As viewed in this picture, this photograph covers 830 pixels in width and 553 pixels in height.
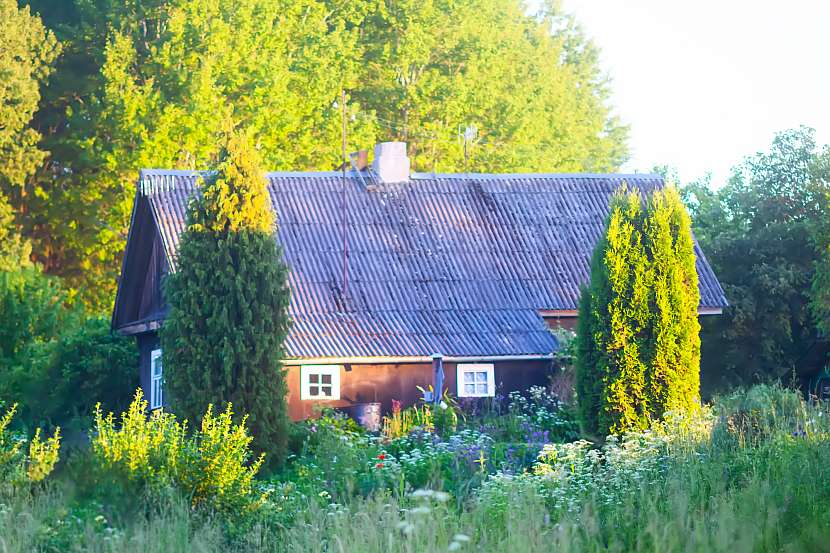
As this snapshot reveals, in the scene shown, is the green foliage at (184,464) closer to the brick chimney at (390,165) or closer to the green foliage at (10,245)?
the brick chimney at (390,165)

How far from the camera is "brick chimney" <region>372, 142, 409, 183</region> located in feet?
94.4

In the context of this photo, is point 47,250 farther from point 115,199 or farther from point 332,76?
point 332,76

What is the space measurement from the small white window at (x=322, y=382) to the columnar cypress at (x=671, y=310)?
7354 millimetres

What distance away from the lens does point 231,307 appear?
18.2 meters

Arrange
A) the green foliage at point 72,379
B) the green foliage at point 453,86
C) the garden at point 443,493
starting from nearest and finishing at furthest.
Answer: the garden at point 443,493 < the green foliage at point 72,379 < the green foliage at point 453,86

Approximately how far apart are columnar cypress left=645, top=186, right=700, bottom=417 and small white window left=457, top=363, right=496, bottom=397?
6261 millimetres

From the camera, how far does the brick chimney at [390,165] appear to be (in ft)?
94.4

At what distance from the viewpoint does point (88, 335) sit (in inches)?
1082

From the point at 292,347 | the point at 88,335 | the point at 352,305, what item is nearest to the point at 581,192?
the point at 352,305

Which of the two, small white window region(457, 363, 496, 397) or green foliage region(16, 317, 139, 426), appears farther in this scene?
green foliage region(16, 317, 139, 426)

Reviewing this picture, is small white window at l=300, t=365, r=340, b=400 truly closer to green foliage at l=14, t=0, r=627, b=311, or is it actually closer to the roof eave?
the roof eave

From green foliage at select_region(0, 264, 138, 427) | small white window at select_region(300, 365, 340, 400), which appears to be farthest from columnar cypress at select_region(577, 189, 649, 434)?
green foliage at select_region(0, 264, 138, 427)

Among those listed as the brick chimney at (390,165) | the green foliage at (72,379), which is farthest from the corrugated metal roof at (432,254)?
the green foliage at (72,379)

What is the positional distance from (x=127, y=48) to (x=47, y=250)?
703 centimetres
